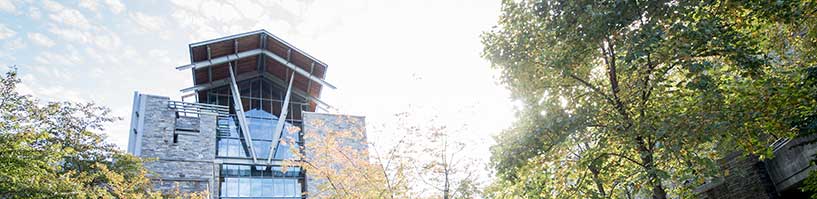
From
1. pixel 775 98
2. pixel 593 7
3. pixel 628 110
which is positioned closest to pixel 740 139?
pixel 775 98

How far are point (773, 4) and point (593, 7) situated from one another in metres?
2.36

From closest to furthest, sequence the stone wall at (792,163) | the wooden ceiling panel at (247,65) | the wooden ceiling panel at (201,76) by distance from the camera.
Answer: the stone wall at (792,163)
the wooden ceiling panel at (201,76)
the wooden ceiling panel at (247,65)

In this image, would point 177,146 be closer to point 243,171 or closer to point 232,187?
point 232,187

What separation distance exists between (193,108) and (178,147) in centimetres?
307

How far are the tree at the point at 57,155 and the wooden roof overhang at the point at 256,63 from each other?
9.12m

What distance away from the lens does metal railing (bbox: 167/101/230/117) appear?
26141 mm

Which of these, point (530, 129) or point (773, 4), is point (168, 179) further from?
point (773, 4)

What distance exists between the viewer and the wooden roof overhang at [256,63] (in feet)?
88.3

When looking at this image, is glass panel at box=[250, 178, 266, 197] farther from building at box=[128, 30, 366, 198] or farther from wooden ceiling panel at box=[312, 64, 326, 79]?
wooden ceiling panel at box=[312, 64, 326, 79]

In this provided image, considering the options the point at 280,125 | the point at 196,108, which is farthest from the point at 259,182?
the point at 196,108

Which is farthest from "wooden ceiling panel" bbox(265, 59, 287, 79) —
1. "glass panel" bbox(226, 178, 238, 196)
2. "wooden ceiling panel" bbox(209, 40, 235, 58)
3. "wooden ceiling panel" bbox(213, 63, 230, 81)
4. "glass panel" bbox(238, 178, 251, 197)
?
"glass panel" bbox(226, 178, 238, 196)

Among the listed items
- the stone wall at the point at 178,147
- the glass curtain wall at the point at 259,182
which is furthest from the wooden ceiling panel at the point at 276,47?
the glass curtain wall at the point at 259,182

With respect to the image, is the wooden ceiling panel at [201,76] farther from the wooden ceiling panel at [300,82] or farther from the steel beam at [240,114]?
the wooden ceiling panel at [300,82]

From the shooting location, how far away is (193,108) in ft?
87.9
